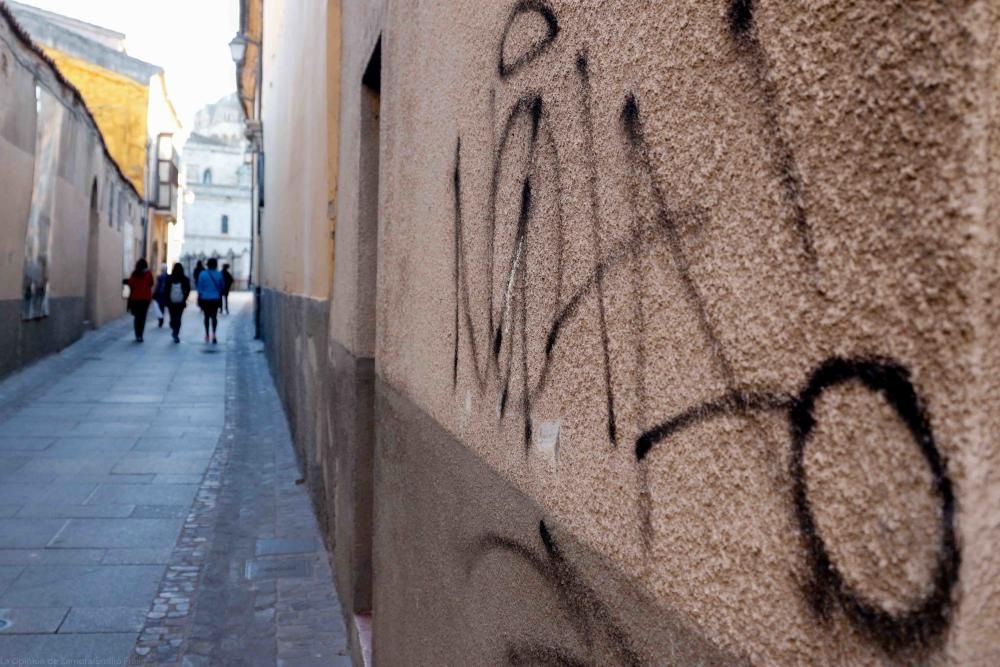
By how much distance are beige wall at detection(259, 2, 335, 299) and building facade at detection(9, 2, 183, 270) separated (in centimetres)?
1410

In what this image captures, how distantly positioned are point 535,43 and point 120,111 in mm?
29068

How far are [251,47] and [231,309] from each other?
12.7m

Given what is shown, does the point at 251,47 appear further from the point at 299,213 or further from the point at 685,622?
the point at 685,622

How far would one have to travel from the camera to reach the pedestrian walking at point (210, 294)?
17938mm

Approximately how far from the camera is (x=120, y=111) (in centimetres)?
2802

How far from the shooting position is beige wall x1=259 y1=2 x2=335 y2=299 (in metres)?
6.07

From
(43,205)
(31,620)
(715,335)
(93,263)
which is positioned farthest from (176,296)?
(715,335)

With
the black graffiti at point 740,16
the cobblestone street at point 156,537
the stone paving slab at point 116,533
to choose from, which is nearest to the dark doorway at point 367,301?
the cobblestone street at point 156,537

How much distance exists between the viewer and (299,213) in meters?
8.16

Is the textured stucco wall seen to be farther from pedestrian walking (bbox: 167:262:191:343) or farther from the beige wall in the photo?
pedestrian walking (bbox: 167:262:191:343)

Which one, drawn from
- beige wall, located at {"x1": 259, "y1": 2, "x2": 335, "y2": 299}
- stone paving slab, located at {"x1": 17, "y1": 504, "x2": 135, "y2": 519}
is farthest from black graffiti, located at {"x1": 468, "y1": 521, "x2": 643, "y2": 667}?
stone paving slab, located at {"x1": 17, "y1": 504, "x2": 135, "y2": 519}

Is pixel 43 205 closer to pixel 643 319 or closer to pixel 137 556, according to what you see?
pixel 137 556

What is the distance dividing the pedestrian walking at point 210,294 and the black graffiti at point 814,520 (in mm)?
17792

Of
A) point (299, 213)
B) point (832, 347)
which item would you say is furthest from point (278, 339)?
point (832, 347)
